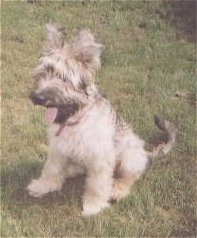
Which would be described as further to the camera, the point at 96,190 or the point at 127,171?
the point at 127,171

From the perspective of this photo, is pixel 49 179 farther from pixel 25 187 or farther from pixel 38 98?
pixel 38 98

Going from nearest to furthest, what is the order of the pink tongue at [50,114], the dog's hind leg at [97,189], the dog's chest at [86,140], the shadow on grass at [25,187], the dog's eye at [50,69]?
the dog's eye at [50,69], the pink tongue at [50,114], the dog's chest at [86,140], the dog's hind leg at [97,189], the shadow on grass at [25,187]

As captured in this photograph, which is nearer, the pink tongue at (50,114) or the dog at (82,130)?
the dog at (82,130)

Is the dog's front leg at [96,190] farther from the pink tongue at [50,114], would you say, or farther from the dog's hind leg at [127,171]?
the pink tongue at [50,114]

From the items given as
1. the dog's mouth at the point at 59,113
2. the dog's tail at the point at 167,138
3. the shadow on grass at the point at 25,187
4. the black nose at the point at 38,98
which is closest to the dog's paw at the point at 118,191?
the shadow on grass at the point at 25,187

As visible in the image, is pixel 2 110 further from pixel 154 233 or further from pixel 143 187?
pixel 154 233

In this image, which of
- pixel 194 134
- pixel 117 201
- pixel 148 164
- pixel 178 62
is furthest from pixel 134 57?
pixel 117 201

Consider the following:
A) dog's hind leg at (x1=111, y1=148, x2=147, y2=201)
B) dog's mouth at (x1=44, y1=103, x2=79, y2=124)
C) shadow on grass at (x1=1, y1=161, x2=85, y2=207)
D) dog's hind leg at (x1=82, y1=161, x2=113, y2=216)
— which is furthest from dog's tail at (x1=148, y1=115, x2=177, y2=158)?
dog's mouth at (x1=44, y1=103, x2=79, y2=124)

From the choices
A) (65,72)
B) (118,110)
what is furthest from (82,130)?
(118,110)

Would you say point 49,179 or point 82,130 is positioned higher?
point 82,130
